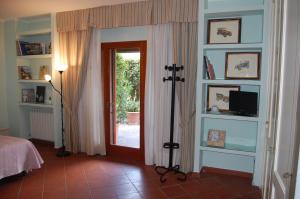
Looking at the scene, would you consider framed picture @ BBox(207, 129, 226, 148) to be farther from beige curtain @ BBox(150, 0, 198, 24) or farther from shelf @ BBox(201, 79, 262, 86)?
beige curtain @ BBox(150, 0, 198, 24)

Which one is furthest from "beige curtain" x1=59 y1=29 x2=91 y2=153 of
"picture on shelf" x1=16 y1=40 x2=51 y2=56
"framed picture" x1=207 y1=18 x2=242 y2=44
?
"framed picture" x1=207 y1=18 x2=242 y2=44

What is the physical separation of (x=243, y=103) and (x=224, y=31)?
1.02m

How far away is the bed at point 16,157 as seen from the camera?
120 inches

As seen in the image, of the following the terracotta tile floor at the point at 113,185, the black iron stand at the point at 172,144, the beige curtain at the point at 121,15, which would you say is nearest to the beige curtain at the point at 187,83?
the black iron stand at the point at 172,144

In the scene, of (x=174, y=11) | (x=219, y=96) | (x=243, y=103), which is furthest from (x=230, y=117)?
(x=174, y=11)

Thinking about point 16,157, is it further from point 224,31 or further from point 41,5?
point 224,31

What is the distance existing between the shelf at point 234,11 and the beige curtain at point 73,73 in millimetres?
2119

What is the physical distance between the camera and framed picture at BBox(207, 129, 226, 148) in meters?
3.28

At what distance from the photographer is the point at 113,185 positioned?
10.3 feet

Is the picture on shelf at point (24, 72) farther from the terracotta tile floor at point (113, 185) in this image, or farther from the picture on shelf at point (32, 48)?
the terracotta tile floor at point (113, 185)

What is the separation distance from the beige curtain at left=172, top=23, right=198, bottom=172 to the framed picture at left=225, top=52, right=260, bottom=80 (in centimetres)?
47

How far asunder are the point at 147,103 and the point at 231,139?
142 centimetres

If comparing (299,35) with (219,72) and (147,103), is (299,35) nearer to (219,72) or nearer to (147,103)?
(219,72)

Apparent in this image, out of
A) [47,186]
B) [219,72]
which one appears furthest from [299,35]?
[47,186]
